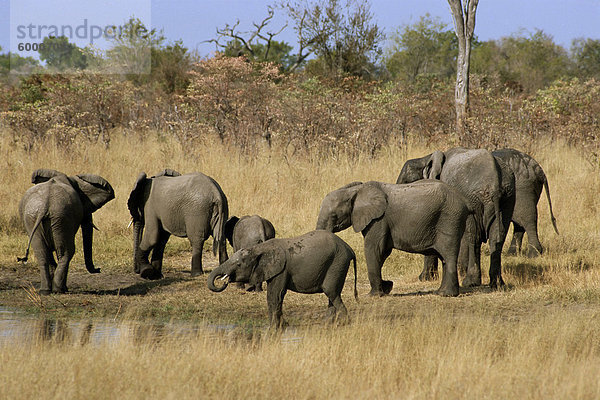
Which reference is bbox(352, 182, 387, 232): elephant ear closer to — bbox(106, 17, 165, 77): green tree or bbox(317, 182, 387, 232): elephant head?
bbox(317, 182, 387, 232): elephant head

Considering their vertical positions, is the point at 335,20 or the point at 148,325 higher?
the point at 335,20

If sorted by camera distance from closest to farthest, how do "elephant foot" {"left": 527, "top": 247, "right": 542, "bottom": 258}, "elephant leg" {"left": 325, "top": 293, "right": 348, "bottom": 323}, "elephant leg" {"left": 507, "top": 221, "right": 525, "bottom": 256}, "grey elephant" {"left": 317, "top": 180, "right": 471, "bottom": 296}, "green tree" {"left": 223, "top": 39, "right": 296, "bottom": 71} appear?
"elephant leg" {"left": 325, "top": 293, "right": 348, "bottom": 323} → "grey elephant" {"left": 317, "top": 180, "right": 471, "bottom": 296} → "elephant foot" {"left": 527, "top": 247, "right": 542, "bottom": 258} → "elephant leg" {"left": 507, "top": 221, "right": 525, "bottom": 256} → "green tree" {"left": 223, "top": 39, "right": 296, "bottom": 71}

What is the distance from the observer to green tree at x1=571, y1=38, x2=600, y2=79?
160 feet

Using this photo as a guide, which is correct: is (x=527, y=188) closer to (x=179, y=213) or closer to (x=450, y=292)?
(x=450, y=292)

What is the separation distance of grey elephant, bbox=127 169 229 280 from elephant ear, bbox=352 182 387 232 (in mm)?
1991

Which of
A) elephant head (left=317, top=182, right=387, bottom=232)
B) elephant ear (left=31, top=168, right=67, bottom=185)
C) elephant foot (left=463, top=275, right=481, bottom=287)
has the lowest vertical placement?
elephant foot (left=463, top=275, right=481, bottom=287)

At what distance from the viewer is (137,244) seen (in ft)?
34.8

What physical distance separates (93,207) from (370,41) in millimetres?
28395

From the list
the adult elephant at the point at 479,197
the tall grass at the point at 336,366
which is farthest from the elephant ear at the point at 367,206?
the tall grass at the point at 336,366

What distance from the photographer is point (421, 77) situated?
1387 inches

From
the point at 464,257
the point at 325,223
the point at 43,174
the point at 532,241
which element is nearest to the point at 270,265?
the point at 325,223

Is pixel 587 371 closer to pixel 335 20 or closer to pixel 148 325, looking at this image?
pixel 148 325

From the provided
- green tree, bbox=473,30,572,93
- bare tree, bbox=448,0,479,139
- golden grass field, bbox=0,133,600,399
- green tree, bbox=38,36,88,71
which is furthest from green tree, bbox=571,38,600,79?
green tree, bbox=38,36,88,71

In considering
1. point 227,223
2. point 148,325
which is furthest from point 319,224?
point 148,325
